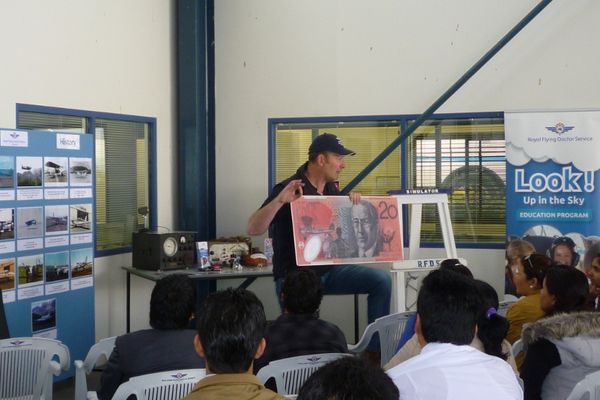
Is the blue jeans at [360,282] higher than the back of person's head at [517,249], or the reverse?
the back of person's head at [517,249]

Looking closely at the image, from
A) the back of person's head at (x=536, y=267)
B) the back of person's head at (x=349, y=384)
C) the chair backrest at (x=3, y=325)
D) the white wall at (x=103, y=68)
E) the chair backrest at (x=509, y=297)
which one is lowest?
the chair backrest at (x=509, y=297)

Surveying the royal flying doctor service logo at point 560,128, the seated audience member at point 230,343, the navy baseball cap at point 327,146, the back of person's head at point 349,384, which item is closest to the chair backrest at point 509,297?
the royal flying doctor service logo at point 560,128

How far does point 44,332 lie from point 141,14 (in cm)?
279

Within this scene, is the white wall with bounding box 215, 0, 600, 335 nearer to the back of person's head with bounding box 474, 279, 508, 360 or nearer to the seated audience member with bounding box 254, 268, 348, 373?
the seated audience member with bounding box 254, 268, 348, 373

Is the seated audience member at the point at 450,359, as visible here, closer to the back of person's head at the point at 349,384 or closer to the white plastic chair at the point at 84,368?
the back of person's head at the point at 349,384

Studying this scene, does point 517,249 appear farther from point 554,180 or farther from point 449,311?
point 449,311

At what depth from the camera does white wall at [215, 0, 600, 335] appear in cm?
593

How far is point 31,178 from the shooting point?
187 inches

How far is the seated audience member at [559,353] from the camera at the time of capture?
2.73 metres

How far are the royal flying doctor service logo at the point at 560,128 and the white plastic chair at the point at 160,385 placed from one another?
4.09m

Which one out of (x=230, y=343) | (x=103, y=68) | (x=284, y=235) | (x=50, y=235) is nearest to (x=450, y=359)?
(x=230, y=343)

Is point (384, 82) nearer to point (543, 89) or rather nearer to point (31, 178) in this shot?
point (543, 89)

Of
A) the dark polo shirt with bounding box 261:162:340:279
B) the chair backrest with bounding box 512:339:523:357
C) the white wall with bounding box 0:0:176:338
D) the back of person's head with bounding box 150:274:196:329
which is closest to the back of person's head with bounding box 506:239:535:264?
the dark polo shirt with bounding box 261:162:340:279

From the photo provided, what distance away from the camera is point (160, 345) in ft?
9.14
